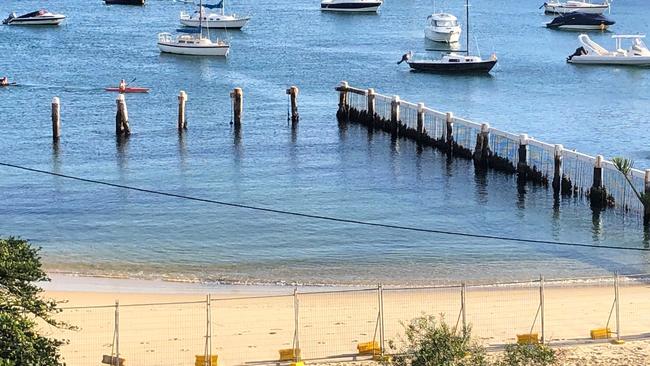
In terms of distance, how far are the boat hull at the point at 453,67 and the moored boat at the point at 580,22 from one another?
35.2m

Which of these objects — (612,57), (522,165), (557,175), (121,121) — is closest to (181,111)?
(121,121)

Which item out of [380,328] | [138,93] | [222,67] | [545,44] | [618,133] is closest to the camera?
[380,328]

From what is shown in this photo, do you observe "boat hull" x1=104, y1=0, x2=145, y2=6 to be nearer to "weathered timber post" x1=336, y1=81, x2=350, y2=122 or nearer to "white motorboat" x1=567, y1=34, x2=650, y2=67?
"white motorboat" x1=567, y1=34, x2=650, y2=67

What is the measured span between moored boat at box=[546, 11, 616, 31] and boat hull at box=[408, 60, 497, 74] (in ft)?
116

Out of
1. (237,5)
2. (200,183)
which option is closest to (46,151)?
(200,183)

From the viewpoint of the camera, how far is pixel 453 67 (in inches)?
4072

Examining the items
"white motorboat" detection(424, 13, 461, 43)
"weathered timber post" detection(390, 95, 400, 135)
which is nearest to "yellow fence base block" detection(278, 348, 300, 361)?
"weathered timber post" detection(390, 95, 400, 135)

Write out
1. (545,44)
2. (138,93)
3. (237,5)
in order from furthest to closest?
(237,5)
(545,44)
(138,93)

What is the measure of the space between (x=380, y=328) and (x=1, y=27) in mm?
106387

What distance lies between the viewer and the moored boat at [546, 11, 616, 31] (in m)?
137

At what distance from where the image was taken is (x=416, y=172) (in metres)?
67.4

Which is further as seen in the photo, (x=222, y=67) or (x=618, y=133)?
(x=222, y=67)

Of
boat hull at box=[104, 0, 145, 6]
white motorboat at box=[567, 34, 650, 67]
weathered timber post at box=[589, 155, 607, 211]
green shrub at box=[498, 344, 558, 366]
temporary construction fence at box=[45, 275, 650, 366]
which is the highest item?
boat hull at box=[104, 0, 145, 6]

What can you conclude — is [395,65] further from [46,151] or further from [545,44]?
[46,151]
